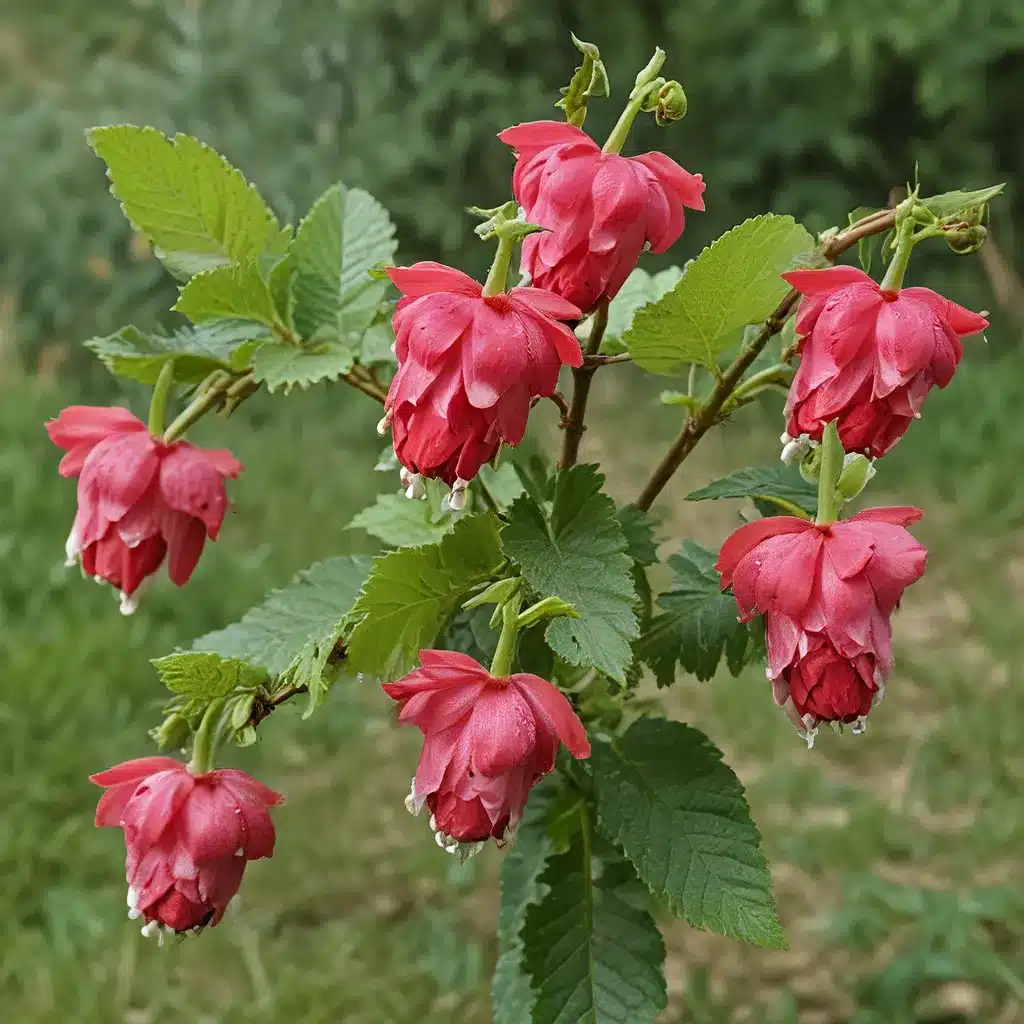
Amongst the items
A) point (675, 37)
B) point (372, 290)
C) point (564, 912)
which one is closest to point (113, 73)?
point (675, 37)

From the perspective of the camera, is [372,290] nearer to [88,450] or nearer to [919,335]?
[88,450]

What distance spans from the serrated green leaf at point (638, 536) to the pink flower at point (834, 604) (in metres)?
0.12

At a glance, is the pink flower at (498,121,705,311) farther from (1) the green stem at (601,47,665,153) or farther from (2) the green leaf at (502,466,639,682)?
(2) the green leaf at (502,466,639,682)

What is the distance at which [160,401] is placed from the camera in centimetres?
62

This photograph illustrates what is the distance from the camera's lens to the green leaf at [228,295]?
629 mm

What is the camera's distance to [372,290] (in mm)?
717

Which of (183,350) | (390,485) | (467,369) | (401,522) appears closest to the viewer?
(467,369)

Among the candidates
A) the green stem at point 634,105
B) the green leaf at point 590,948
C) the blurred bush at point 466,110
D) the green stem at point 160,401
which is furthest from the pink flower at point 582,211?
the blurred bush at point 466,110

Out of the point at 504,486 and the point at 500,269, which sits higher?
the point at 500,269

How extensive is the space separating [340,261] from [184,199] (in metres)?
0.10

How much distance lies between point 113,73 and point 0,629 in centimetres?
194

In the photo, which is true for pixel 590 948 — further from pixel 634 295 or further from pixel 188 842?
pixel 634 295

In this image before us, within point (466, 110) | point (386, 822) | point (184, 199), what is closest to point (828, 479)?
point (184, 199)

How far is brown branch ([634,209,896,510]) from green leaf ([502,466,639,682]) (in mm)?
73
